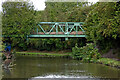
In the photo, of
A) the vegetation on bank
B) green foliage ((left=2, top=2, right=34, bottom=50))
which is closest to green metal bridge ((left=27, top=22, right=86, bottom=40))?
the vegetation on bank

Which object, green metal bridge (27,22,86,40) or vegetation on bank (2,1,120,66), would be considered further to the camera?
green metal bridge (27,22,86,40)

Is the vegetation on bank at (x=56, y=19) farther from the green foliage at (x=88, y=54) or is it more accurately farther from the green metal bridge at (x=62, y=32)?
the green metal bridge at (x=62, y=32)

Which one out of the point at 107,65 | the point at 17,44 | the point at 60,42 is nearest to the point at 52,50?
the point at 60,42

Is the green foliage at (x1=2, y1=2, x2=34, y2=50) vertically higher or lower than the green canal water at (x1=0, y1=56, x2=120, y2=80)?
higher

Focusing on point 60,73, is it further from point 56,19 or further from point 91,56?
point 56,19

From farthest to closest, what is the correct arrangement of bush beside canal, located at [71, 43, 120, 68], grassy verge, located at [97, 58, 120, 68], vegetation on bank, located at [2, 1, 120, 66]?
vegetation on bank, located at [2, 1, 120, 66], bush beside canal, located at [71, 43, 120, 68], grassy verge, located at [97, 58, 120, 68]

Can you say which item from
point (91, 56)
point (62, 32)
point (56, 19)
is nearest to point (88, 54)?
point (91, 56)

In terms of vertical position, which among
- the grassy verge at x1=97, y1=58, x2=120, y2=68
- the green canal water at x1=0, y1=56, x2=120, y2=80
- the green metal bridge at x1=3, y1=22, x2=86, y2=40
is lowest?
the green canal water at x1=0, y1=56, x2=120, y2=80

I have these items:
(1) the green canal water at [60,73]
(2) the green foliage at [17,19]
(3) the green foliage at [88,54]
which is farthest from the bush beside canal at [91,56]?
(2) the green foliage at [17,19]

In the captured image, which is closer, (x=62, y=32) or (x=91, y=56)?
(x=91, y=56)

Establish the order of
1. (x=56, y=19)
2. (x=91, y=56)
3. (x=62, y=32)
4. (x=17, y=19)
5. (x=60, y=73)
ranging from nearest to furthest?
(x=60, y=73)
(x=91, y=56)
(x=62, y=32)
(x=17, y=19)
(x=56, y=19)

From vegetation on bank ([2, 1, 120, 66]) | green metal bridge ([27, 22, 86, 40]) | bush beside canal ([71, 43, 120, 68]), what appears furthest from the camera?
green metal bridge ([27, 22, 86, 40])

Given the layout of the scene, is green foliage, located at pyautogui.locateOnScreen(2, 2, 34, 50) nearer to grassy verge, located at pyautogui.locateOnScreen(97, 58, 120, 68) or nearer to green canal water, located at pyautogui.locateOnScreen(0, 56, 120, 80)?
grassy verge, located at pyautogui.locateOnScreen(97, 58, 120, 68)

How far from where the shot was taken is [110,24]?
17.7 metres
